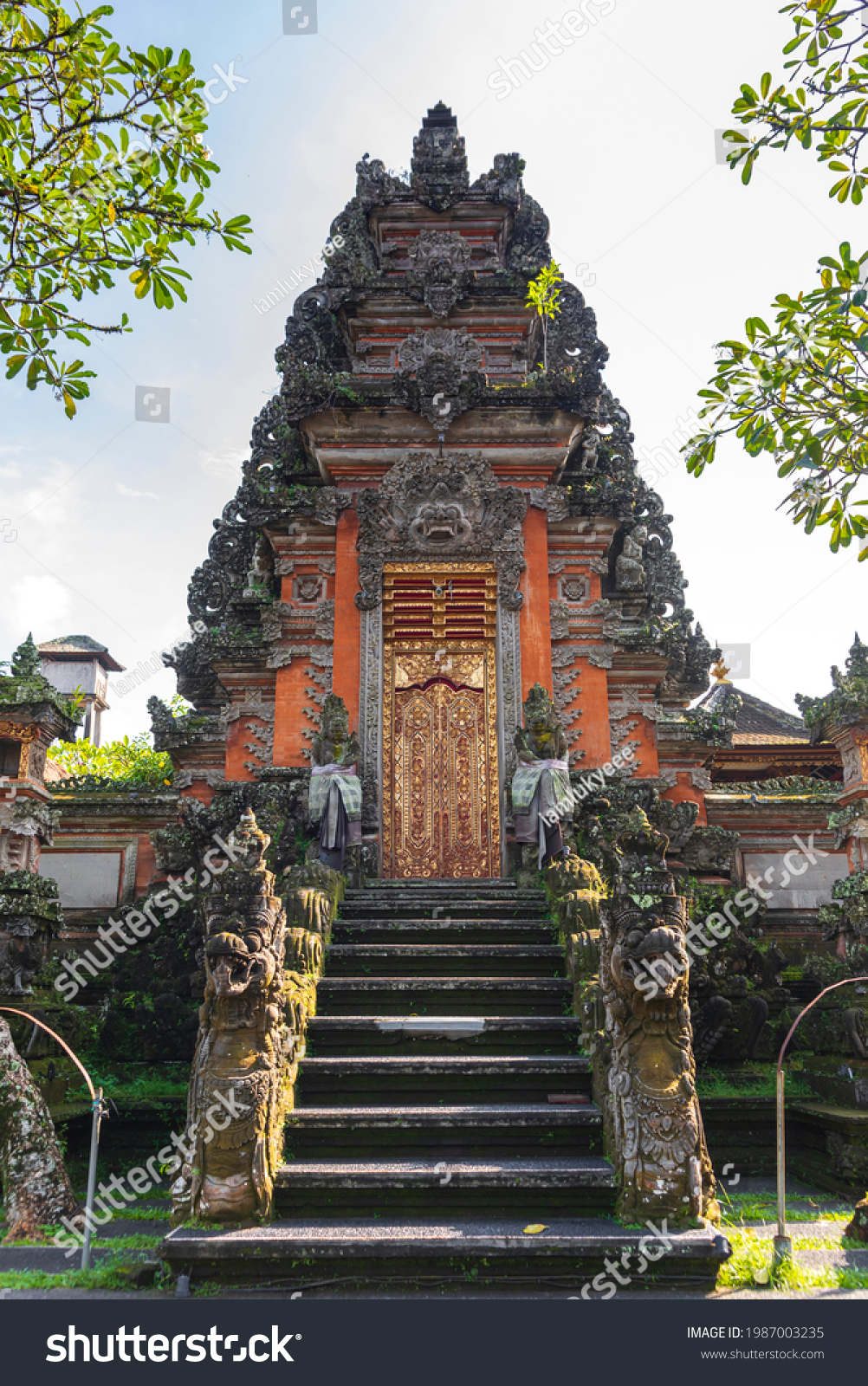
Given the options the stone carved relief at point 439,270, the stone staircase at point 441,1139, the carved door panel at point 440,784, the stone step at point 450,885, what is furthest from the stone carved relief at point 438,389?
the stone staircase at point 441,1139

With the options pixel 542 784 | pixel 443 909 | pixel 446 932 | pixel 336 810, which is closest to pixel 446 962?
pixel 446 932

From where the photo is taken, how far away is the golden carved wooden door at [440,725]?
11359 mm

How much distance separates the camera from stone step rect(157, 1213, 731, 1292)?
15.9ft

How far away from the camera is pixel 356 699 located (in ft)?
38.2

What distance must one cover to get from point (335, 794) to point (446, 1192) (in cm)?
501

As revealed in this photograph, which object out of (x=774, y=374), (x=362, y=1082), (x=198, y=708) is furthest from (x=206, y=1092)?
(x=198, y=708)

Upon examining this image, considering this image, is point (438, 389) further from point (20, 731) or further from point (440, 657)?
point (20, 731)

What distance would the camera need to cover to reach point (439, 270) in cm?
1360

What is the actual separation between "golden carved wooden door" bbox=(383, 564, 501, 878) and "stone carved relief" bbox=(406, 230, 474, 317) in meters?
4.17

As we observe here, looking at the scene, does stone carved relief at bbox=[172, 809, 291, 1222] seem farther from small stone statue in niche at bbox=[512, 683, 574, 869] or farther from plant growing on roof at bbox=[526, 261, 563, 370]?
plant growing on roof at bbox=[526, 261, 563, 370]

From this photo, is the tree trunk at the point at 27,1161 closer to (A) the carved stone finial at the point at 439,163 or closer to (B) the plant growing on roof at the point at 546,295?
(B) the plant growing on roof at the point at 546,295

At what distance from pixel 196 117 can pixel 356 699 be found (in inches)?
260

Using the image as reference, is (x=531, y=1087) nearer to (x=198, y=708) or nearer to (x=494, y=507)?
(x=494, y=507)

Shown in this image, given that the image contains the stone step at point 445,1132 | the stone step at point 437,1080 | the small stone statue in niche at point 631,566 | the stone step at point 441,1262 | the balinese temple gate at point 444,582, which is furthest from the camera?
the small stone statue in niche at point 631,566
